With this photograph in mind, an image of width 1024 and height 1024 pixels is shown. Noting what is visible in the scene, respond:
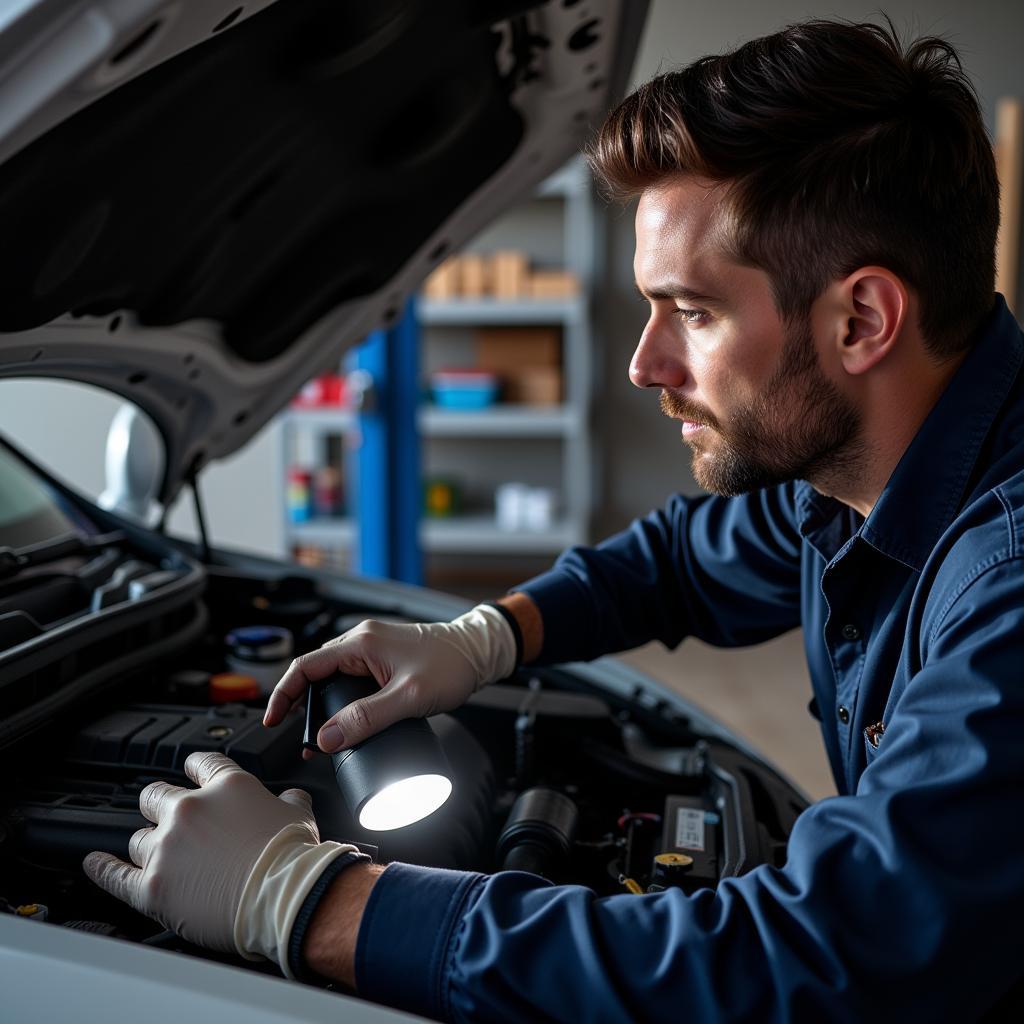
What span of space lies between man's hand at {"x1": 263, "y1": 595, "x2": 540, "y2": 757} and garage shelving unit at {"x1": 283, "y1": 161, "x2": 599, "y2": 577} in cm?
327

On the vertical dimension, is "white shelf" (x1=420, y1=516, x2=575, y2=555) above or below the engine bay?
below

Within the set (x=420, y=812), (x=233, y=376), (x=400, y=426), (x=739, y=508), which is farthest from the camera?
(x=400, y=426)

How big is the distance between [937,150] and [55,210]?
2.63ft

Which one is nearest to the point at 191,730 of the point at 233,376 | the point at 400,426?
the point at 233,376

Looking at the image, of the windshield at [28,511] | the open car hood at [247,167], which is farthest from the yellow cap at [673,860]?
the windshield at [28,511]

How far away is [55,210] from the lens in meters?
1.00

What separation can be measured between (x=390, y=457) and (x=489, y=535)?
3.40 ft

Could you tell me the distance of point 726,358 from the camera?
3.28ft

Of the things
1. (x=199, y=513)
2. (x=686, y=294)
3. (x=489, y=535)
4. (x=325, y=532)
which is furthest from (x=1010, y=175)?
(x=686, y=294)

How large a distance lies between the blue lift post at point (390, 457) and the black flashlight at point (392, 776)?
9.31ft

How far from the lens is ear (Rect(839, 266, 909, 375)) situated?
0.97m

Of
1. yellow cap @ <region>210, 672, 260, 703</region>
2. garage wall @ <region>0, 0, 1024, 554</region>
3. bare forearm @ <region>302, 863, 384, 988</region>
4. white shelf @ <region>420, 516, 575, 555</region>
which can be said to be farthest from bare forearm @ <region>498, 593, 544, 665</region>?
white shelf @ <region>420, 516, 575, 555</region>

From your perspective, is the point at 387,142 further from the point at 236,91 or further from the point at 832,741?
the point at 832,741

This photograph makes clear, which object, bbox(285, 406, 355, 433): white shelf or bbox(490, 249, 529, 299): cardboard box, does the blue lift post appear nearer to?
bbox(285, 406, 355, 433): white shelf
